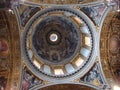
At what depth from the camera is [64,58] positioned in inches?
944

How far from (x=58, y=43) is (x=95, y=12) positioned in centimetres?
624

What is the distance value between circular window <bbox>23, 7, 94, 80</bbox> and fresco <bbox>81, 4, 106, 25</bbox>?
0.38 m

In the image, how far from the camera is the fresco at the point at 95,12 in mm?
19672

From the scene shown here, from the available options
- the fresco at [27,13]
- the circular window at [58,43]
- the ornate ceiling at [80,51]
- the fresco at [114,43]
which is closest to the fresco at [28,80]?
the ornate ceiling at [80,51]

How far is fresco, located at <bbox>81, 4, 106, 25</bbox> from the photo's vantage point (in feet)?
64.5

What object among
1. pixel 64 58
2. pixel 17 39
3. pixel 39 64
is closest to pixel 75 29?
pixel 64 58

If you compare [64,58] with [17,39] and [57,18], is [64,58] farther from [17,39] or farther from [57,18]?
[17,39]

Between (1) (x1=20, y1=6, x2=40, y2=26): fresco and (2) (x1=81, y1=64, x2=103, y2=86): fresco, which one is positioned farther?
(2) (x1=81, y1=64, x2=103, y2=86): fresco

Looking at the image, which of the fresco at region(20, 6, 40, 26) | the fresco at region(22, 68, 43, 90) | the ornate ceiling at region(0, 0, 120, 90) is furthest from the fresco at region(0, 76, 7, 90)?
the fresco at region(20, 6, 40, 26)

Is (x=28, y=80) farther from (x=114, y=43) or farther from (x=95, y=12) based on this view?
(x=114, y=43)

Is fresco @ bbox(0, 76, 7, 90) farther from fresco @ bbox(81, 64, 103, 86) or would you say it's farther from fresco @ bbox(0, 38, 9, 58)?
fresco @ bbox(81, 64, 103, 86)

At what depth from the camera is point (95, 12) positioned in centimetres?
2000

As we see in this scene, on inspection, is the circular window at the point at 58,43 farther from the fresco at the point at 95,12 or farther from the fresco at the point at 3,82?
the fresco at the point at 3,82

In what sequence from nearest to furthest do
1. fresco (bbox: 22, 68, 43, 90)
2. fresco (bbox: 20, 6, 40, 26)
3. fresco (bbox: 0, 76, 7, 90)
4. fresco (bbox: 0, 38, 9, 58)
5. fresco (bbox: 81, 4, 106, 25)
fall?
fresco (bbox: 0, 76, 7, 90)
fresco (bbox: 0, 38, 9, 58)
fresco (bbox: 20, 6, 40, 26)
fresco (bbox: 81, 4, 106, 25)
fresco (bbox: 22, 68, 43, 90)
